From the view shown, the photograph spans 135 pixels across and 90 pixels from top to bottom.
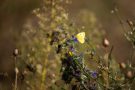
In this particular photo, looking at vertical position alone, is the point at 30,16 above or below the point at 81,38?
below

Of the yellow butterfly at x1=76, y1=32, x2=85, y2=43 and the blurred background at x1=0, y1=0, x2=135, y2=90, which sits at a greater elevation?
the yellow butterfly at x1=76, y1=32, x2=85, y2=43

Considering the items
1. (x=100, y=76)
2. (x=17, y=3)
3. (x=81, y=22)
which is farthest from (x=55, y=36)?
(x=17, y=3)

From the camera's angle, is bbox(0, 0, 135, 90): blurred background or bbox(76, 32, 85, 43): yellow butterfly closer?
bbox(76, 32, 85, 43): yellow butterfly

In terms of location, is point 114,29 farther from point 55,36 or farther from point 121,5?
point 55,36

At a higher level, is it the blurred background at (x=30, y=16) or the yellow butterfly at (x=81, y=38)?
the yellow butterfly at (x=81, y=38)

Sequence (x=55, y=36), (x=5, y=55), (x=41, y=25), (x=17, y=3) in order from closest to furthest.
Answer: (x=55, y=36) < (x=41, y=25) < (x=5, y=55) < (x=17, y=3)

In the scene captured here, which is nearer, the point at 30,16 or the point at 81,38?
the point at 81,38

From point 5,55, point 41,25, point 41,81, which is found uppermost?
point 41,25

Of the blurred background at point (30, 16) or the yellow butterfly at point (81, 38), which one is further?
the blurred background at point (30, 16)
